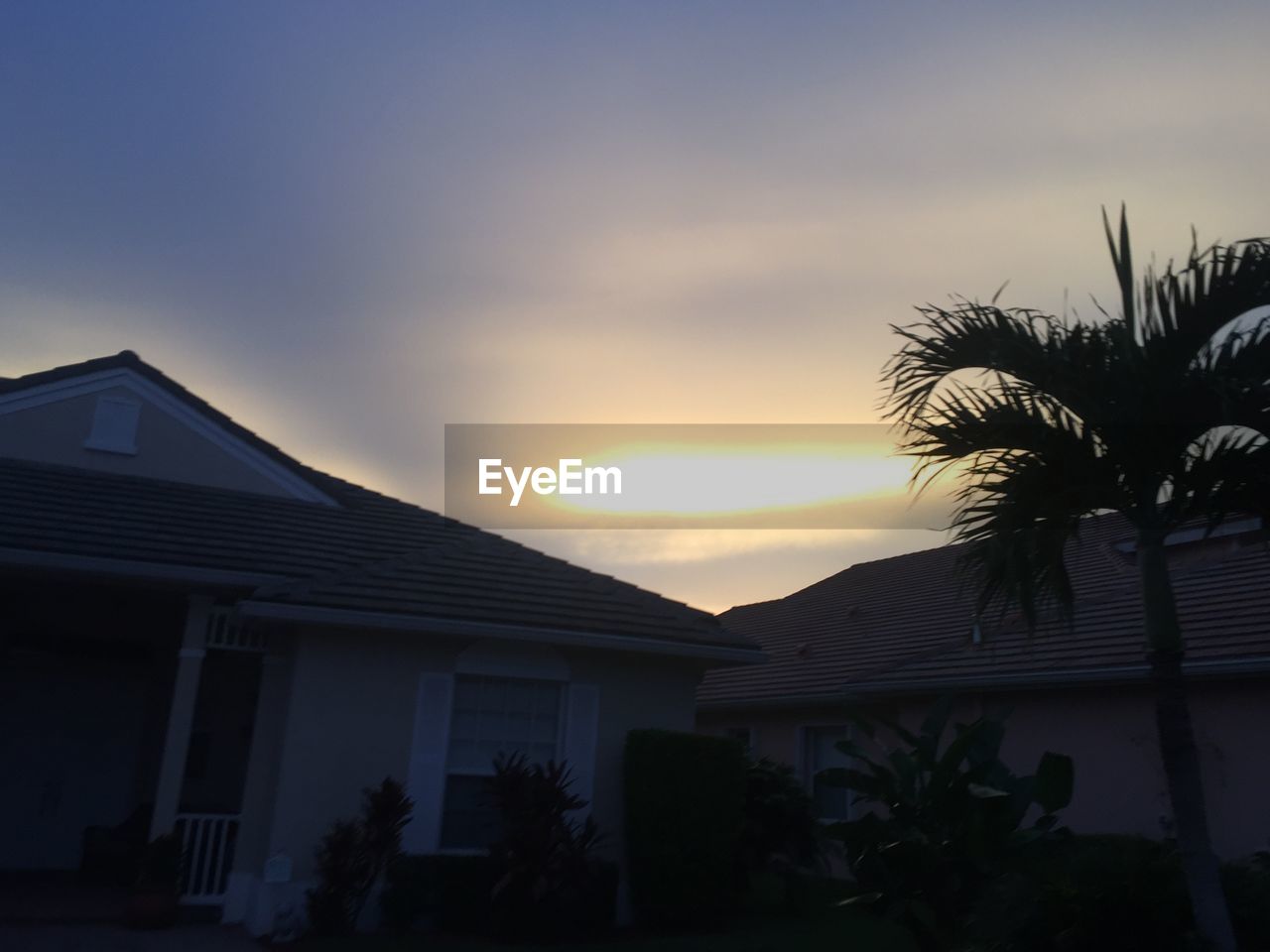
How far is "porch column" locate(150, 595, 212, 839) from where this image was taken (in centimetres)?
1046

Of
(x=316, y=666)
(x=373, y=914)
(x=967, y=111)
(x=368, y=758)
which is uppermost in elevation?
(x=967, y=111)

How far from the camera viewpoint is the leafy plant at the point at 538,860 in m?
10.0

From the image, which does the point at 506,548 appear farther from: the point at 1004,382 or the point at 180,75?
the point at 1004,382

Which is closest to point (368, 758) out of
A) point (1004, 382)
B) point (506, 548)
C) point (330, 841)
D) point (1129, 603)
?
point (330, 841)

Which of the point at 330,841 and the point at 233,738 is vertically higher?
the point at 233,738

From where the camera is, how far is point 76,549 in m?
10.4

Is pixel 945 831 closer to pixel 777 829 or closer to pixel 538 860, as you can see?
pixel 538 860

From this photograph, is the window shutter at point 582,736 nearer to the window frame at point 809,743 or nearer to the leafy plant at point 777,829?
the leafy plant at point 777,829

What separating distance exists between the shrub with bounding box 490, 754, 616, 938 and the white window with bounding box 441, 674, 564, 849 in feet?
2.26

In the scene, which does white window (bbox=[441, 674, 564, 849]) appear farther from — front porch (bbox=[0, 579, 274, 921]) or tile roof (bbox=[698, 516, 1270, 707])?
tile roof (bbox=[698, 516, 1270, 707])

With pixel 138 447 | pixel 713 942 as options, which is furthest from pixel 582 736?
pixel 138 447

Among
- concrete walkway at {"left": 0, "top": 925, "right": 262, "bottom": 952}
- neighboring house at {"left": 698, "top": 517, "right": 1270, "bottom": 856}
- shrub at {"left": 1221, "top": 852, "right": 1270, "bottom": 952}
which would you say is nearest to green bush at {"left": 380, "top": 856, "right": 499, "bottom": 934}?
concrete walkway at {"left": 0, "top": 925, "right": 262, "bottom": 952}

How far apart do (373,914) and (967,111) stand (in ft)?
31.7

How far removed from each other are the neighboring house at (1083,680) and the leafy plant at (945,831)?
1246mm
